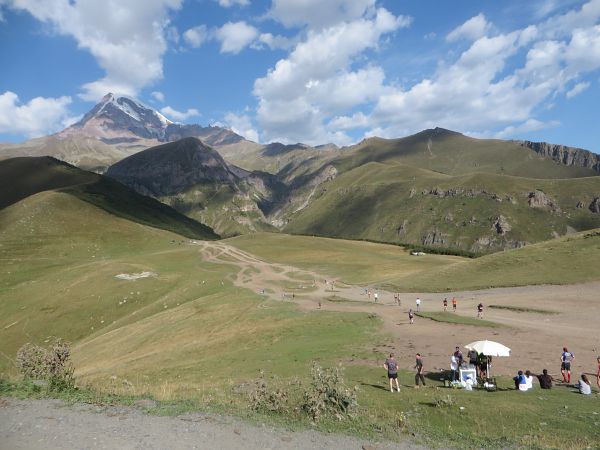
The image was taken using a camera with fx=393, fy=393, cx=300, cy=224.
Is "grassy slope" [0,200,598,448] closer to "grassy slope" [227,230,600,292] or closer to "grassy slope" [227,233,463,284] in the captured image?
"grassy slope" [227,233,463,284]

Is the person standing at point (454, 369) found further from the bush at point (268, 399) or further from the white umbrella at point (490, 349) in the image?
the bush at point (268, 399)

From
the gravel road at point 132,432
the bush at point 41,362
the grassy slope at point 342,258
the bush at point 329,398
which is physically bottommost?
the bush at point 41,362

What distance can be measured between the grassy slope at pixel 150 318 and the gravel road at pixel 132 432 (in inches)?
234

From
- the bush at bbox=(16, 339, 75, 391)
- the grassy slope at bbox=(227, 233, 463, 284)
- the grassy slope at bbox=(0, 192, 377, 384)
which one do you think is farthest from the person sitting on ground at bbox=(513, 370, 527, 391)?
the grassy slope at bbox=(227, 233, 463, 284)

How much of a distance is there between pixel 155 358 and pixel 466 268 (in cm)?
6782

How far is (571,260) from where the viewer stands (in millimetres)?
75062

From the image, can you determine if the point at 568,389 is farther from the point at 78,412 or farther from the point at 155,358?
the point at 155,358

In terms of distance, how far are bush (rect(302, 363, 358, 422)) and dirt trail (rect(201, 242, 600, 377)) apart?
15.7 meters

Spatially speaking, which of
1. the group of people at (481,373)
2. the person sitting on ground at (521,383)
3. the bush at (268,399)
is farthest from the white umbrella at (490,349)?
the bush at (268,399)

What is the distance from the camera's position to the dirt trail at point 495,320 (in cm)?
3384

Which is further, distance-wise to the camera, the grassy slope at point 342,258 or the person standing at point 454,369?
the grassy slope at point 342,258

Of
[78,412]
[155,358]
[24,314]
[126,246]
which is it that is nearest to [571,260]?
[155,358]

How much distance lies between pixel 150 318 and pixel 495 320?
5403 cm

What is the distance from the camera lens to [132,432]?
49.8 feet
